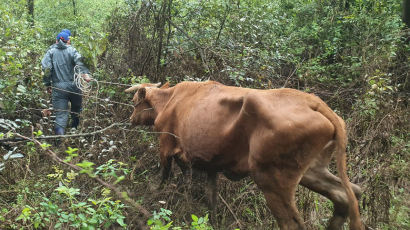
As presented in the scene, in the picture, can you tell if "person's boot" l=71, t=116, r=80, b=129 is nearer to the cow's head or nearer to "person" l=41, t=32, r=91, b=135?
"person" l=41, t=32, r=91, b=135

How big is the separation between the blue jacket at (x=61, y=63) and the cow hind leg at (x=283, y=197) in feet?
15.6

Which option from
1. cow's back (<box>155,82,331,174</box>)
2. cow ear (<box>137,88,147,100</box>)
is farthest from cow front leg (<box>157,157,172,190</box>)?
cow ear (<box>137,88,147,100</box>)

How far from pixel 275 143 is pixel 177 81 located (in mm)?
4677

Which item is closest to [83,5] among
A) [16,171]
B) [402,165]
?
[16,171]

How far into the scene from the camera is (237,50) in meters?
8.10

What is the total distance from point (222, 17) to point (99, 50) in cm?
305

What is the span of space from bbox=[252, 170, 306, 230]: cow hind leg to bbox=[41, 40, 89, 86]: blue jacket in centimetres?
477

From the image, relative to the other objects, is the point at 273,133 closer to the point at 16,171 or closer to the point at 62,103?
the point at 16,171

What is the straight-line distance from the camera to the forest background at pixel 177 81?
462 centimetres

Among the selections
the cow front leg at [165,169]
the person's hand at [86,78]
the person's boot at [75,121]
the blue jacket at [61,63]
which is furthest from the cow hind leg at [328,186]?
the person's boot at [75,121]

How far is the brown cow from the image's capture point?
12.2 feet

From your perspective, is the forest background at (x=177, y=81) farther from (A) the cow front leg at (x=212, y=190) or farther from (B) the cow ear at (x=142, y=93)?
(B) the cow ear at (x=142, y=93)

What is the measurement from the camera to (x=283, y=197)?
3881 mm

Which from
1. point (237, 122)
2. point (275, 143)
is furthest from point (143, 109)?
point (275, 143)
